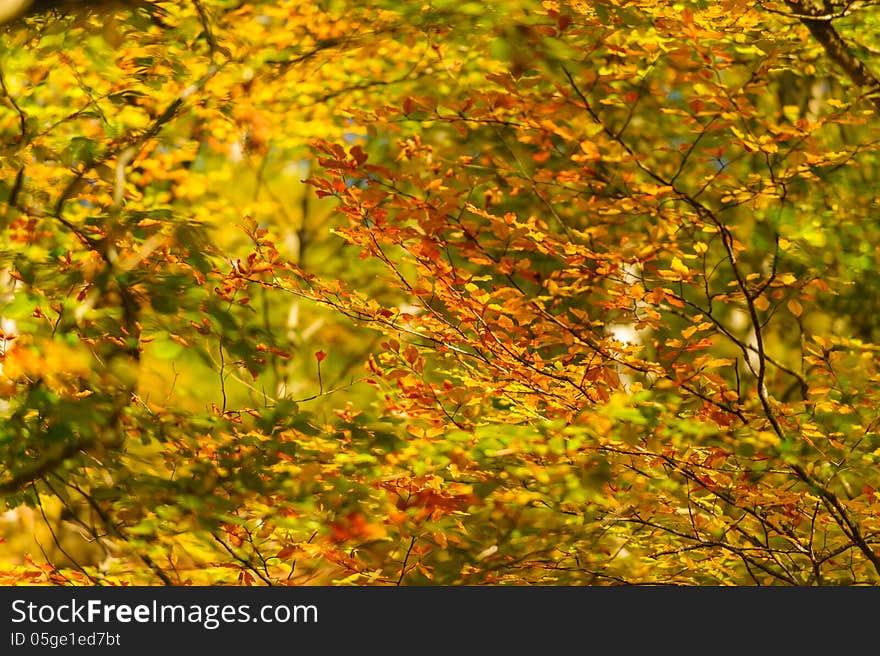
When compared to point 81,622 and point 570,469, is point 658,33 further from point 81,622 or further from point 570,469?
point 81,622

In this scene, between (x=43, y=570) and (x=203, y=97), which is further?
(x=203, y=97)

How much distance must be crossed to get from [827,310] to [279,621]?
5439mm

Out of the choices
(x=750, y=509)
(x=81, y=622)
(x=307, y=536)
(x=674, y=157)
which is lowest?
(x=307, y=536)

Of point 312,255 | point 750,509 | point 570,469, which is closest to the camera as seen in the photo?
point 750,509

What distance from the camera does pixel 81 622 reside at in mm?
4434

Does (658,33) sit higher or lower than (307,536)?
higher

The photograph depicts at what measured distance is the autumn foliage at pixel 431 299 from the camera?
4.50 metres

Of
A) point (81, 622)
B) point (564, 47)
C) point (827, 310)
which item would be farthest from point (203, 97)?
point (827, 310)

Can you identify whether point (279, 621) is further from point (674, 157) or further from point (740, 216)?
point (740, 216)

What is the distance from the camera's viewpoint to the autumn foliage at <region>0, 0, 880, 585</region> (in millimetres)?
4504

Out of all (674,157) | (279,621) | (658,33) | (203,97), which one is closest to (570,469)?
(279,621)

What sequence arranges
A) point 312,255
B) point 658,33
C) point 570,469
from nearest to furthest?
point 570,469, point 658,33, point 312,255

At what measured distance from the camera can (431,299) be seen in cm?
571

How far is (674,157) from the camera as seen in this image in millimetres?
6723
